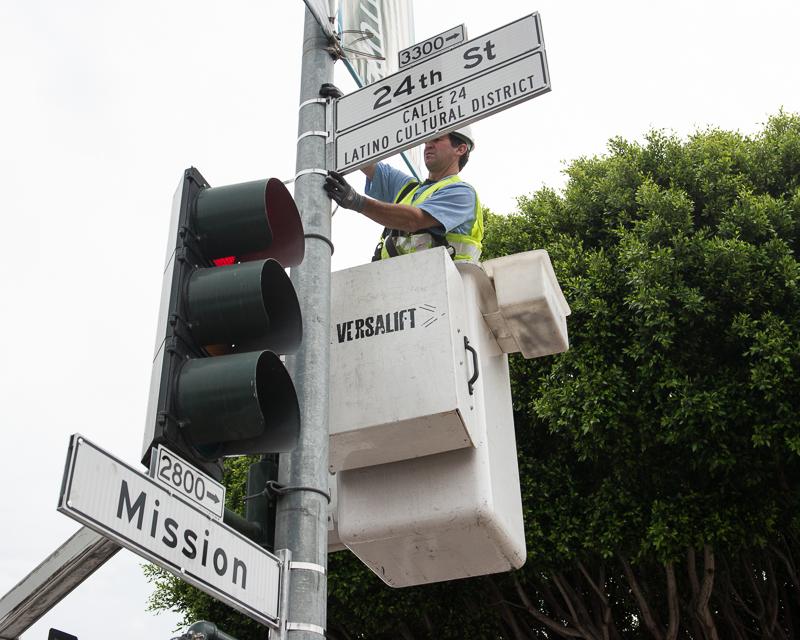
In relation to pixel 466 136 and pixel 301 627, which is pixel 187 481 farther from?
pixel 466 136

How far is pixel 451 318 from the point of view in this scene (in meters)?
3.54

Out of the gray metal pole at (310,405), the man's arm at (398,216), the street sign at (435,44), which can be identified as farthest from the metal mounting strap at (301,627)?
the street sign at (435,44)

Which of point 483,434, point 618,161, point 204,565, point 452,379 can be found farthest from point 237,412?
point 618,161

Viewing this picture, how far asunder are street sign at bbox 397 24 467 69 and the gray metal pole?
58 cm

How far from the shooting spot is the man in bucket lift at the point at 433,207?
3.85 meters

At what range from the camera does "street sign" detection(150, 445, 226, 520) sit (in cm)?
243

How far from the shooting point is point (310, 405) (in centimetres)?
297

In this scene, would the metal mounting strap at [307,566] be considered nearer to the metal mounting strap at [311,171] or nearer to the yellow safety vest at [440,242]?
the metal mounting strap at [311,171]

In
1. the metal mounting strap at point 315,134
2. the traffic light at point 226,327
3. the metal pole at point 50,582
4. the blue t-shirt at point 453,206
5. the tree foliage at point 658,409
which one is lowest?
the metal pole at point 50,582

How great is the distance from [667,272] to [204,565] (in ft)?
31.8

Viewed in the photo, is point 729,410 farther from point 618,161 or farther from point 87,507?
point 87,507

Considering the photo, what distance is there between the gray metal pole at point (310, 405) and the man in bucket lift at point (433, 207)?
16cm

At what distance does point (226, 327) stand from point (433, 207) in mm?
1776

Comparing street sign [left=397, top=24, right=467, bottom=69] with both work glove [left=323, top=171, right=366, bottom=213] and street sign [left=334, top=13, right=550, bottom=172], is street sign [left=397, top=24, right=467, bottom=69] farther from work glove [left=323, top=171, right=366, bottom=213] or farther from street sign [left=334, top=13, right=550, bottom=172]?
work glove [left=323, top=171, right=366, bottom=213]
